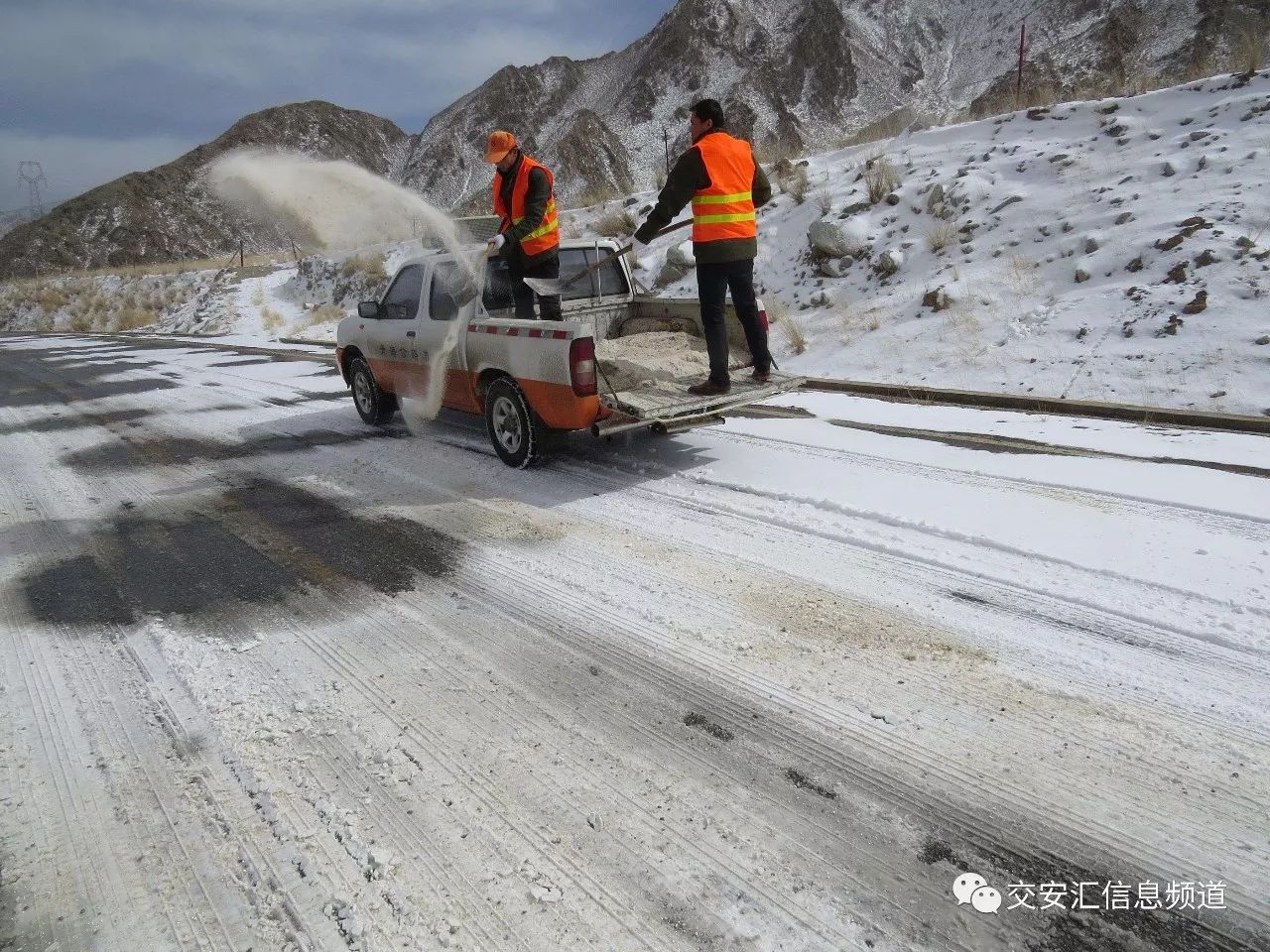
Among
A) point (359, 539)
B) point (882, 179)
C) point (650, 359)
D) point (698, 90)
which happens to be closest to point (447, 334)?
point (650, 359)

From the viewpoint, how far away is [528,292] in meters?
6.44

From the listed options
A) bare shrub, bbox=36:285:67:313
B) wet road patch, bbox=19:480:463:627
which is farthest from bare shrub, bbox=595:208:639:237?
bare shrub, bbox=36:285:67:313

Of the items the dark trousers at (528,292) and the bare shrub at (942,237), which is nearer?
the dark trousers at (528,292)

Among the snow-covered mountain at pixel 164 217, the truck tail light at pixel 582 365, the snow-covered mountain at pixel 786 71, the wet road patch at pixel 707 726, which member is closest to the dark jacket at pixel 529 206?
the truck tail light at pixel 582 365

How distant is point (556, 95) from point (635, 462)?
8500cm

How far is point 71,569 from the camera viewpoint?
4.58 metres

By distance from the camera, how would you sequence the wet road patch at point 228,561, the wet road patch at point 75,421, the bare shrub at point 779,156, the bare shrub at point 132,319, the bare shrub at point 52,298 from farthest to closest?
the bare shrub at point 52,298 → the bare shrub at point 132,319 → the bare shrub at point 779,156 → the wet road patch at point 75,421 → the wet road patch at point 228,561

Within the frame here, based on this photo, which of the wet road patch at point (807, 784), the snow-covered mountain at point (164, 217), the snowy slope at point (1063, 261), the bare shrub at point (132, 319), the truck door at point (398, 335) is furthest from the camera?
the snow-covered mountain at point (164, 217)

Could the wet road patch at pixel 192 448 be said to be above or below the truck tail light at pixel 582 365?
below

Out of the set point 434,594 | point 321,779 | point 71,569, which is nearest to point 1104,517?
point 434,594

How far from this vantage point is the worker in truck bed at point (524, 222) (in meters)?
6.16

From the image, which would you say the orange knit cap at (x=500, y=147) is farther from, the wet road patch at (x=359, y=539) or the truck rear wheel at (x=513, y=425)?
the wet road patch at (x=359, y=539)

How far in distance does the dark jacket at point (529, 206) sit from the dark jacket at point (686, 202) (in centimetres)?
93

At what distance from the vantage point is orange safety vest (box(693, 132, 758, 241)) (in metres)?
5.51
